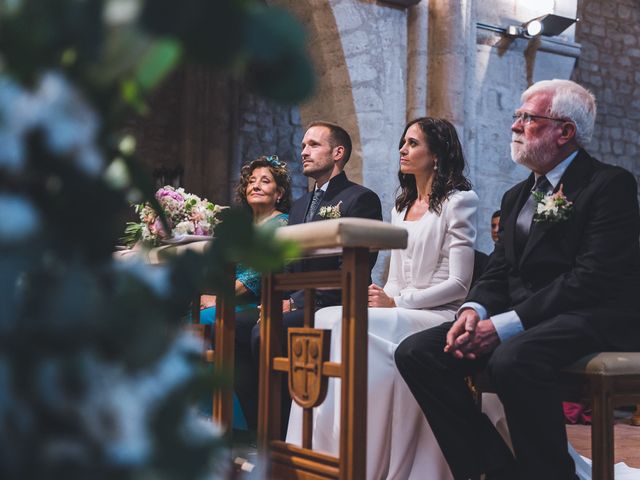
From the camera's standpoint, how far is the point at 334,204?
4035 millimetres

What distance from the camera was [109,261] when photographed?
1.79ft

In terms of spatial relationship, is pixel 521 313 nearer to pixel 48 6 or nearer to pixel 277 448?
pixel 277 448

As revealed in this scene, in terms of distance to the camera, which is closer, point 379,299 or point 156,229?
point 379,299

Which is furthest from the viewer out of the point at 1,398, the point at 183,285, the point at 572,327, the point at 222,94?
the point at 222,94

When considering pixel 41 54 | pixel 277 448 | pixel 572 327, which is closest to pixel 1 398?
pixel 41 54

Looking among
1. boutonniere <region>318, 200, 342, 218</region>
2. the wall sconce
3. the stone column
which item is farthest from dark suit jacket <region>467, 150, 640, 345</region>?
the wall sconce

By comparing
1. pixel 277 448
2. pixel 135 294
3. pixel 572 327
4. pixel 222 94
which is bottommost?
pixel 277 448

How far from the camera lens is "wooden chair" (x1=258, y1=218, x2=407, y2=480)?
71.6 inches

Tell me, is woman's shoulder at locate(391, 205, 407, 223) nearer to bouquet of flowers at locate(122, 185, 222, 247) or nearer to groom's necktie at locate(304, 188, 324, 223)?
groom's necktie at locate(304, 188, 324, 223)

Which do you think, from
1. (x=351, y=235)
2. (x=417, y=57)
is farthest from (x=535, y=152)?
(x=417, y=57)

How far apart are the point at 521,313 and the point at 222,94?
29.6 feet

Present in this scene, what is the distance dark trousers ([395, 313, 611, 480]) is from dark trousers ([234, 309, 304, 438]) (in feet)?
2.22

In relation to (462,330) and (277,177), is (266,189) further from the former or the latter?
(462,330)

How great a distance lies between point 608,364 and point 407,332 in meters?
0.84
